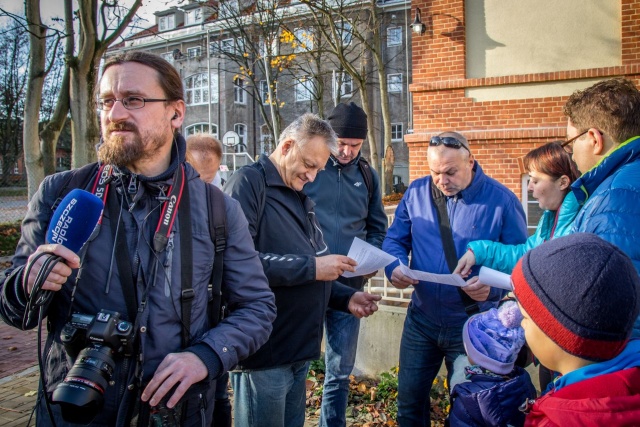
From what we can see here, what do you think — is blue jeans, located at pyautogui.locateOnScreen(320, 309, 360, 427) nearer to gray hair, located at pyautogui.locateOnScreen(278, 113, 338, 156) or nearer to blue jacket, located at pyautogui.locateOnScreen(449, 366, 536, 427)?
gray hair, located at pyautogui.locateOnScreen(278, 113, 338, 156)

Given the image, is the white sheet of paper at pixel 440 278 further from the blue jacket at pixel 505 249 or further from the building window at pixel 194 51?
the building window at pixel 194 51

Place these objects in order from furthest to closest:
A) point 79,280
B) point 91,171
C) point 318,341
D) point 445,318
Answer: point 445,318, point 318,341, point 91,171, point 79,280

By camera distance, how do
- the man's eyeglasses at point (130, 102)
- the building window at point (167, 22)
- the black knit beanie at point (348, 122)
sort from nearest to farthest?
1. the man's eyeglasses at point (130, 102)
2. the black knit beanie at point (348, 122)
3. the building window at point (167, 22)

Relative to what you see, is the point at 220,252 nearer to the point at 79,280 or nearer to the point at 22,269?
the point at 79,280

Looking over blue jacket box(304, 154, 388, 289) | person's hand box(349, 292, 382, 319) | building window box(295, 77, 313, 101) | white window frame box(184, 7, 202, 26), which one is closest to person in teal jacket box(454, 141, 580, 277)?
person's hand box(349, 292, 382, 319)

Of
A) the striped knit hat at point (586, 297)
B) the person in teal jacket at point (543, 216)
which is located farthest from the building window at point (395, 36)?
the striped knit hat at point (586, 297)

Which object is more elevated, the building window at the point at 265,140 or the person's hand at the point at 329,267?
the building window at the point at 265,140

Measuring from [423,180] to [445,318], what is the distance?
0.96m

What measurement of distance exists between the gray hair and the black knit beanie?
0.86 m

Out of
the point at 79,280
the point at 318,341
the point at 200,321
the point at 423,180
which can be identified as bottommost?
the point at 318,341

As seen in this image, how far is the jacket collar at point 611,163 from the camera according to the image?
2.17m

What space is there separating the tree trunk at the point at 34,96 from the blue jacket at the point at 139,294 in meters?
10.8

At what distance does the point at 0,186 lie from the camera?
2012 cm

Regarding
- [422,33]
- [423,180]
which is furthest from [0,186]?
[423,180]
